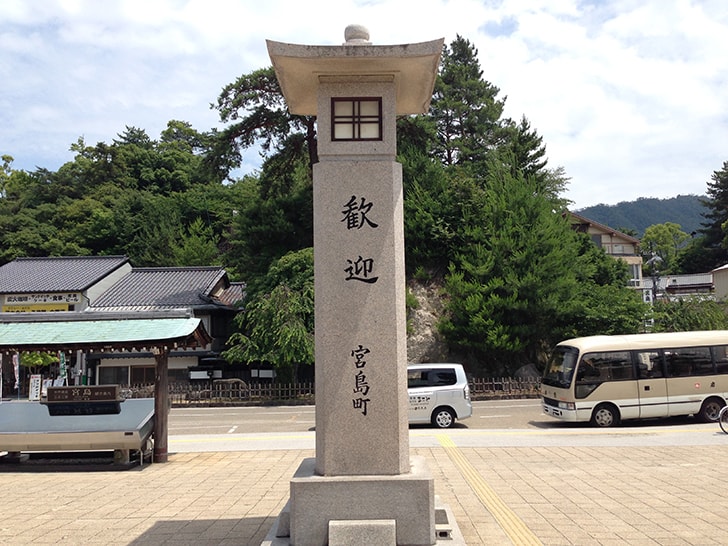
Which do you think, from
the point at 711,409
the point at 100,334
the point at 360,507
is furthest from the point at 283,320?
the point at 360,507

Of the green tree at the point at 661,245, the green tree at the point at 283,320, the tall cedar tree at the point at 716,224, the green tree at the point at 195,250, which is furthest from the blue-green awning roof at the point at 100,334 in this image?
the green tree at the point at 661,245

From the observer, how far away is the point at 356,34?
6.14 meters

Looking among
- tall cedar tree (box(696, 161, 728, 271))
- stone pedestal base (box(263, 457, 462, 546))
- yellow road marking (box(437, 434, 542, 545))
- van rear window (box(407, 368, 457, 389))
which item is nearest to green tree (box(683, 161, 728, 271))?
tall cedar tree (box(696, 161, 728, 271))

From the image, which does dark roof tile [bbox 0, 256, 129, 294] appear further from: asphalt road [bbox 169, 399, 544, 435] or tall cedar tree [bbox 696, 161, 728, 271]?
tall cedar tree [bbox 696, 161, 728, 271]

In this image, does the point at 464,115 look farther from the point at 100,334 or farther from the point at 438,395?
the point at 100,334

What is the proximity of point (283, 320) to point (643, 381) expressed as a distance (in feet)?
46.8

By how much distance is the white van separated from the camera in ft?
53.2

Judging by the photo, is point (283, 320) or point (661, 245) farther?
point (661, 245)

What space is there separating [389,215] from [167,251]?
41.2 m

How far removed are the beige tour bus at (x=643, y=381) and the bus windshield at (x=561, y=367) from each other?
0.04m

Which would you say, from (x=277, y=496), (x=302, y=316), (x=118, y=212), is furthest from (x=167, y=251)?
(x=277, y=496)

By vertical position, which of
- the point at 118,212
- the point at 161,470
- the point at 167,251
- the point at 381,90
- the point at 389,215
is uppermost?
the point at 118,212

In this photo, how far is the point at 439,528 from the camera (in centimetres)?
568

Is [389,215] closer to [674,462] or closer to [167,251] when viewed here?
[674,462]
